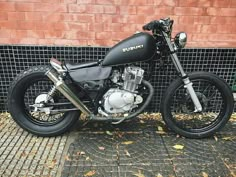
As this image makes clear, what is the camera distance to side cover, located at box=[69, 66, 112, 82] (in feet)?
10.3

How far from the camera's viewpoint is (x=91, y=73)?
10.3ft

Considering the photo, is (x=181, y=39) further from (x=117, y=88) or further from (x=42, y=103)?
(x=42, y=103)

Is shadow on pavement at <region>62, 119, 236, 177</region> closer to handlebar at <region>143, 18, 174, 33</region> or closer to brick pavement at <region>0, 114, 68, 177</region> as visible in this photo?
brick pavement at <region>0, 114, 68, 177</region>

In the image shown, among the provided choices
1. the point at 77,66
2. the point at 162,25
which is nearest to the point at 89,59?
the point at 77,66

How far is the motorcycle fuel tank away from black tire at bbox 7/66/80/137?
81 cm

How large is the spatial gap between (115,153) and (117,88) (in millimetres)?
770

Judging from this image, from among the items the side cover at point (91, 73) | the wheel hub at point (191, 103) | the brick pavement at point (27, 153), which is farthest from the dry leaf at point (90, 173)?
the wheel hub at point (191, 103)

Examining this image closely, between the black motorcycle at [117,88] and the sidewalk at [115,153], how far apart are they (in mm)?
178

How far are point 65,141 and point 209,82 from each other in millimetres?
1932

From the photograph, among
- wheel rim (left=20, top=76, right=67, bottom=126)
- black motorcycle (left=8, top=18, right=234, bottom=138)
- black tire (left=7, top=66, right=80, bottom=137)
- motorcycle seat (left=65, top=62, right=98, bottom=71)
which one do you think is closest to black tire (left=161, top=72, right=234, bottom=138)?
black motorcycle (left=8, top=18, right=234, bottom=138)

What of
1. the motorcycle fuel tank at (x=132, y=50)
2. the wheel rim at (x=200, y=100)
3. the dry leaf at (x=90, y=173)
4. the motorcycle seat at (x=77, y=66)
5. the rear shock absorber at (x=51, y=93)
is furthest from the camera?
the wheel rim at (x=200, y=100)

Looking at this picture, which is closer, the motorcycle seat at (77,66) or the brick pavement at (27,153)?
the brick pavement at (27,153)

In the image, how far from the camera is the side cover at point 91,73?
3133 mm

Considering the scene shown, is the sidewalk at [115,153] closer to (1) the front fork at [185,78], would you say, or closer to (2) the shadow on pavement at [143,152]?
(2) the shadow on pavement at [143,152]
